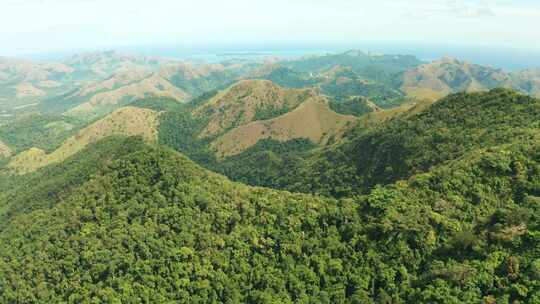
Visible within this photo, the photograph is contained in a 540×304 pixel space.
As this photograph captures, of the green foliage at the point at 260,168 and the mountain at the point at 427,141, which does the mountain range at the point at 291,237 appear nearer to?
the mountain at the point at 427,141

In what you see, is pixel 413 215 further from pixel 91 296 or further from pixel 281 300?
pixel 91 296

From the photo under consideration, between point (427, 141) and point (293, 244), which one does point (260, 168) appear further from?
point (293, 244)

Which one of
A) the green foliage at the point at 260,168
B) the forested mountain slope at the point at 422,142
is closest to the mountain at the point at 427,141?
the forested mountain slope at the point at 422,142

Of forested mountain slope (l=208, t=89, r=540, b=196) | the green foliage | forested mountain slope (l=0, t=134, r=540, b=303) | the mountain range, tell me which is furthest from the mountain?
forested mountain slope (l=0, t=134, r=540, b=303)

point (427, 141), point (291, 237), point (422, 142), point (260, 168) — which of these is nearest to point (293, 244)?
point (291, 237)

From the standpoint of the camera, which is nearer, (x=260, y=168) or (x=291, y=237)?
(x=291, y=237)

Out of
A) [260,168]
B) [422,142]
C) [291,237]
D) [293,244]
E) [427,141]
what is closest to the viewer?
[293,244]

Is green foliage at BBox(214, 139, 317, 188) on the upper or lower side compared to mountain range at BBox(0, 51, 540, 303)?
lower

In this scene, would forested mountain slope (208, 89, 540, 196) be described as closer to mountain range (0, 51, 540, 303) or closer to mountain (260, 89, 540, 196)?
mountain (260, 89, 540, 196)

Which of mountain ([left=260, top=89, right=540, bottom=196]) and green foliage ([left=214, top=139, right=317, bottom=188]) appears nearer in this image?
mountain ([left=260, top=89, right=540, bottom=196])
